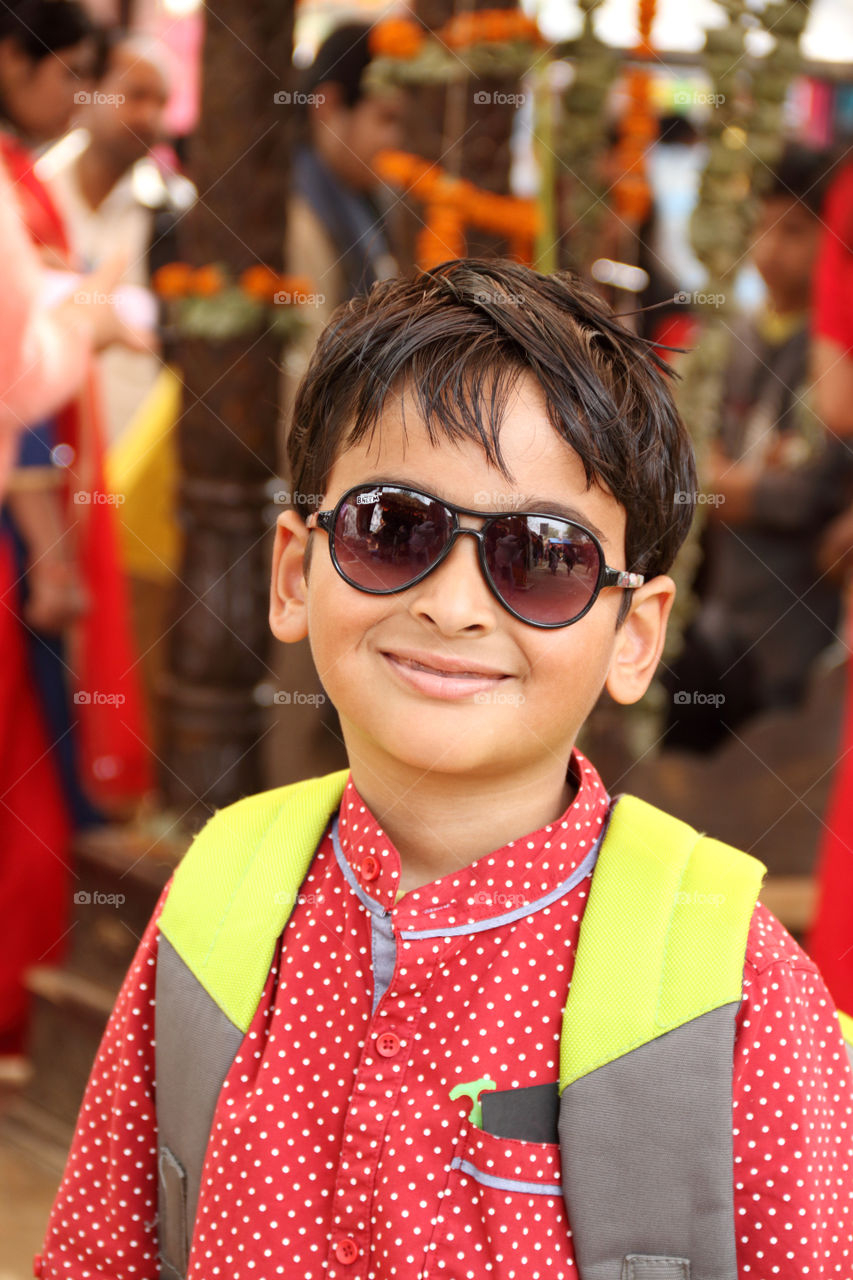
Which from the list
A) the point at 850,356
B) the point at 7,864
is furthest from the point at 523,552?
the point at 7,864

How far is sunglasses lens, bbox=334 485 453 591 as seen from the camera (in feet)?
2.83

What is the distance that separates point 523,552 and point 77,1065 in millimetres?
1848

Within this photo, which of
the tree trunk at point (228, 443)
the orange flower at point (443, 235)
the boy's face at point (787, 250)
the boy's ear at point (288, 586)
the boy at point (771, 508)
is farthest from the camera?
the boy's face at point (787, 250)

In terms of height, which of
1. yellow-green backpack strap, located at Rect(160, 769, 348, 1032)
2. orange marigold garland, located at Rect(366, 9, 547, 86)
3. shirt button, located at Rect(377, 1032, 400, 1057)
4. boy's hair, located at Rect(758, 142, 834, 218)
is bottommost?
shirt button, located at Rect(377, 1032, 400, 1057)

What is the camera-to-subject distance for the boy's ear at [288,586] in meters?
1.02

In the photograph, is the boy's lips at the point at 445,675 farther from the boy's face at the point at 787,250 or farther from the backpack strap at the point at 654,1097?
the boy's face at the point at 787,250

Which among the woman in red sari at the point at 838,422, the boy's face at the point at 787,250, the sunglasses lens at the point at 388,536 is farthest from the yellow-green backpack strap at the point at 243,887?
the boy's face at the point at 787,250

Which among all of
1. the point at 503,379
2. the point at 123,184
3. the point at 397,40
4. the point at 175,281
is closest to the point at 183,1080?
the point at 503,379

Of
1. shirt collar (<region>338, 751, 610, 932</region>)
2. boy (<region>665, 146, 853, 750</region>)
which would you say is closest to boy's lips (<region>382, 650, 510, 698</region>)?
shirt collar (<region>338, 751, 610, 932</region>)

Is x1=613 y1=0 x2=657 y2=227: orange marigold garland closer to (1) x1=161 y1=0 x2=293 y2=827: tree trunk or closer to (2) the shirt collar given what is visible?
(1) x1=161 y1=0 x2=293 y2=827: tree trunk

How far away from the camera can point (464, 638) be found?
0.88 meters

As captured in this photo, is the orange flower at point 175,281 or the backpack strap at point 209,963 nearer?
the backpack strap at point 209,963

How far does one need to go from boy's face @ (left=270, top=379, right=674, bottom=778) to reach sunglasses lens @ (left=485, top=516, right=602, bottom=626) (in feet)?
0.04

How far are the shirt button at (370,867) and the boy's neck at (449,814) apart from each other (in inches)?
1.0
